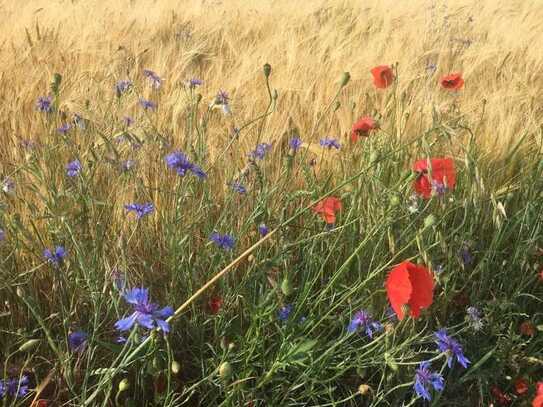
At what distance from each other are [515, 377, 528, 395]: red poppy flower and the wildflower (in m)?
1.07

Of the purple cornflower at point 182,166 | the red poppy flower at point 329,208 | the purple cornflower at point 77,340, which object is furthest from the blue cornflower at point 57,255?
the red poppy flower at point 329,208

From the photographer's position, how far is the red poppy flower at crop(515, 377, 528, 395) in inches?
49.9

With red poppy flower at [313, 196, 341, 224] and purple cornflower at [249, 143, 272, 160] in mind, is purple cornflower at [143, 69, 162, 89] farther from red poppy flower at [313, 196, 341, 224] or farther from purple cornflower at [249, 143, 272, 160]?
red poppy flower at [313, 196, 341, 224]

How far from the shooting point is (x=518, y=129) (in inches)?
74.7

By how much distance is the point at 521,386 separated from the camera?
4.17ft

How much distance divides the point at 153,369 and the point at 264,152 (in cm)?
62

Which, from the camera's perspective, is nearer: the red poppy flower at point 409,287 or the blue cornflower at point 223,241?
the red poppy flower at point 409,287

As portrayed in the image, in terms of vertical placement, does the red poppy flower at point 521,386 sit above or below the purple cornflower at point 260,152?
below

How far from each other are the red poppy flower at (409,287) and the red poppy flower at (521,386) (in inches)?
17.6

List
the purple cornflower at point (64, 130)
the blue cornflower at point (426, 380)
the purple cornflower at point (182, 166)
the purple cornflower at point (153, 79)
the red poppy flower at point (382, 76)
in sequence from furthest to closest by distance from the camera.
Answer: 1. the purple cornflower at point (153, 79)
2. the red poppy flower at point (382, 76)
3. the purple cornflower at point (64, 130)
4. the purple cornflower at point (182, 166)
5. the blue cornflower at point (426, 380)


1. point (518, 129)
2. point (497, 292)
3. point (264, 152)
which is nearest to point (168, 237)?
point (264, 152)

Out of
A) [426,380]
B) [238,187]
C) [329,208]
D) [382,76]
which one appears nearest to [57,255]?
[238,187]

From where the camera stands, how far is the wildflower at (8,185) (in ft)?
4.02

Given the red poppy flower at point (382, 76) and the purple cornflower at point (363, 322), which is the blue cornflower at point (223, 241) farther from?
the red poppy flower at point (382, 76)
